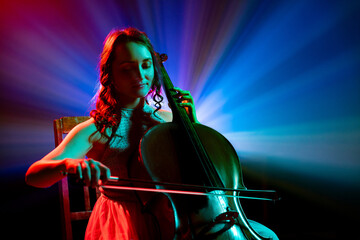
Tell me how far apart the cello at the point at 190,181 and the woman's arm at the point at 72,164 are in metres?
0.09

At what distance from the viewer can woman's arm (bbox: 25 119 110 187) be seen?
19.1 inches

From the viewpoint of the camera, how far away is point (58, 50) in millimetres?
1276

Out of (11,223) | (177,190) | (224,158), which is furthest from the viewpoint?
(11,223)

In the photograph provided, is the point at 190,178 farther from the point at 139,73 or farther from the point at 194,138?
the point at 139,73

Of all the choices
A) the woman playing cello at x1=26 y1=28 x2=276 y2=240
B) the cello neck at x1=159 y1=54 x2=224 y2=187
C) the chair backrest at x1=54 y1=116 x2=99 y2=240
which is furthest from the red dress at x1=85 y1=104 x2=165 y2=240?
the chair backrest at x1=54 y1=116 x2=99 y2=240

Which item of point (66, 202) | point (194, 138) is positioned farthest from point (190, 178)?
point (66, 202)

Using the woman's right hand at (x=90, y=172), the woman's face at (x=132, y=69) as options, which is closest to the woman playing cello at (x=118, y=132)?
the woman's face at (x=132, y=69)

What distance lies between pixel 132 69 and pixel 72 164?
1.12 feet

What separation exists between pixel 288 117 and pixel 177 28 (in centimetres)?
→ 77

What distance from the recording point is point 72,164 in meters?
0.52

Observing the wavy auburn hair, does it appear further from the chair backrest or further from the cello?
the chair backrest

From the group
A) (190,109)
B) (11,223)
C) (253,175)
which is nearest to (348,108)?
(253,175)

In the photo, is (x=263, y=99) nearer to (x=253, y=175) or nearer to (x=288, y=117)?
(x=288, y=117)

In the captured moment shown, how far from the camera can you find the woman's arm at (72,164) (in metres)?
0.48
